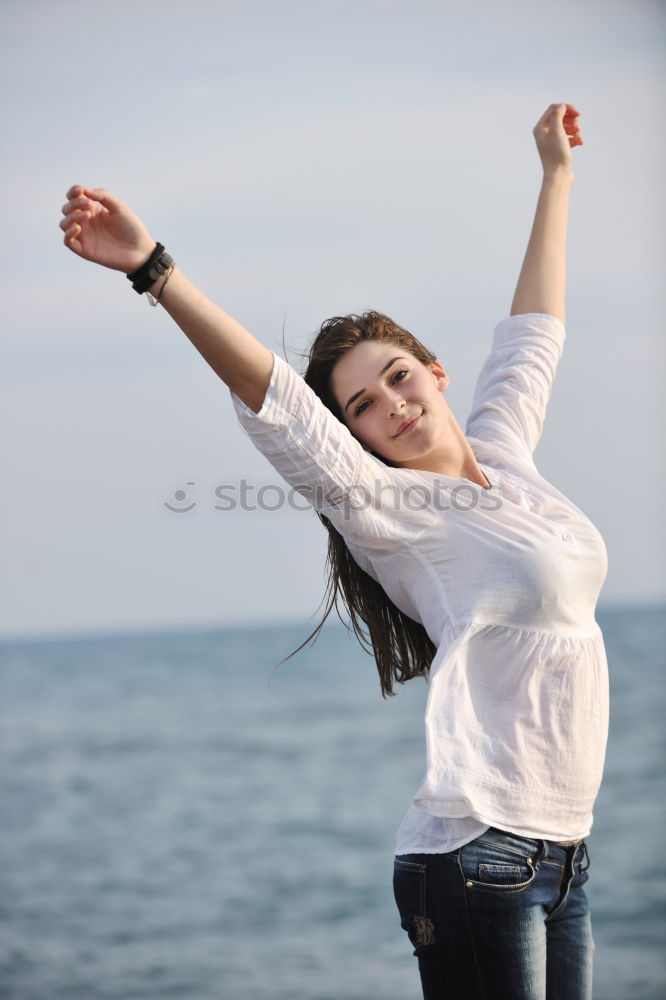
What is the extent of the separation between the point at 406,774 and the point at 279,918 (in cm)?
467

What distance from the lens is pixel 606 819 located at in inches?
391

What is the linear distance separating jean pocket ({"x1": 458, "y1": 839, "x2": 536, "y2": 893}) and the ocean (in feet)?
9.93

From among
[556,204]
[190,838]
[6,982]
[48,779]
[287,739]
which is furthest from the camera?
[287,739]

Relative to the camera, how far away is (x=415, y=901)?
1.60 m

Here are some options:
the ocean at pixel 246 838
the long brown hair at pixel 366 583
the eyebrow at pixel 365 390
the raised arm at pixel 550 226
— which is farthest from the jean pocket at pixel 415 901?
the ocean at pixel 246 838

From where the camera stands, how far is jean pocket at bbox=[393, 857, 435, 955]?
159cm

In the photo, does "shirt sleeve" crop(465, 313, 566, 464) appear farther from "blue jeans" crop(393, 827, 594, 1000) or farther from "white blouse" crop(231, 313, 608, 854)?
"blue jeans" crop(393, 827, 594, 1000)

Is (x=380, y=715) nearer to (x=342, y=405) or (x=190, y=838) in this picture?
(x=190, y=838)

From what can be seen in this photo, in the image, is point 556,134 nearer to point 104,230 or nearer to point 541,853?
point 104,230

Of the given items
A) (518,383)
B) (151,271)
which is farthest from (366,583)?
(151,271)

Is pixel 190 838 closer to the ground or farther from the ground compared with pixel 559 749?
closer to the ground

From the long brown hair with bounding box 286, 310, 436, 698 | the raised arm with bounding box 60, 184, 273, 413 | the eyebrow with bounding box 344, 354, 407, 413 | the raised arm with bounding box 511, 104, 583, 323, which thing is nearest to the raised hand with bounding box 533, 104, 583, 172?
the raised arm with bounding box 511, 104, 583, 323

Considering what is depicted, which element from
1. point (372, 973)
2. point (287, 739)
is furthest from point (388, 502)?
point (287, 739)

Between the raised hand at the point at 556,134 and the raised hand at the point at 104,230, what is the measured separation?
3.73 ft
